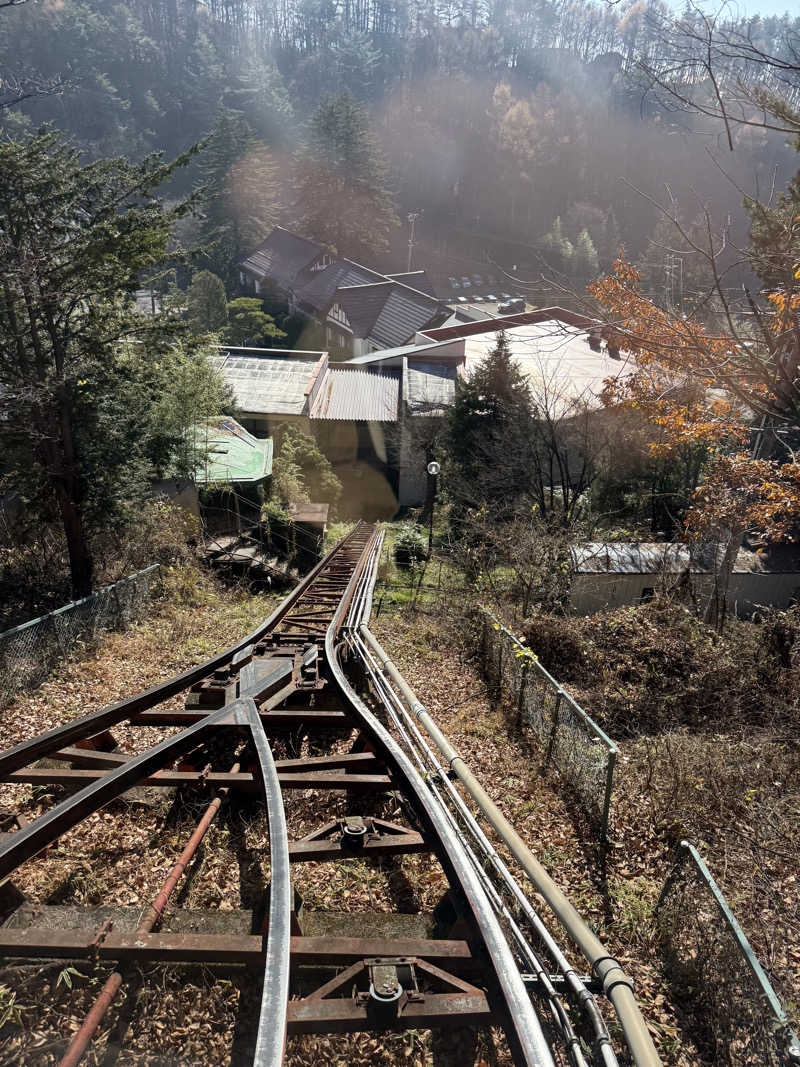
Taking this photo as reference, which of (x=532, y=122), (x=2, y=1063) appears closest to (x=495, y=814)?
(x=2, y=1063)

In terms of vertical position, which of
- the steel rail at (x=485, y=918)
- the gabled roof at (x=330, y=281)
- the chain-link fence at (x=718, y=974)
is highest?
the gabled roof at (x=330, y=281)

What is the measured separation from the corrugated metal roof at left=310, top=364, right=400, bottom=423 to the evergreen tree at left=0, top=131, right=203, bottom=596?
53.1 feet

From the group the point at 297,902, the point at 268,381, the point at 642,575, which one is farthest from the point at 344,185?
the point at 297,902

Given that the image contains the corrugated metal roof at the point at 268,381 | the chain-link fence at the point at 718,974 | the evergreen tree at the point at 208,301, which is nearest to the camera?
the chain-link fence at the point at 718,974

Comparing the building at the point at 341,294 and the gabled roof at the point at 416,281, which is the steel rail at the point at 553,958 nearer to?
the building at the point at 341,294

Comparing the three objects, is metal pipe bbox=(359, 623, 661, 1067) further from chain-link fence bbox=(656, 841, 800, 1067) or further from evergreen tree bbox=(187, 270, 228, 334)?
evergreen tree bbox=(187, 270, 228, 334)

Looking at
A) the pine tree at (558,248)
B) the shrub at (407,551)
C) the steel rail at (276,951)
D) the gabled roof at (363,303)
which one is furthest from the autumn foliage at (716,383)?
the pine tree at (558,248)

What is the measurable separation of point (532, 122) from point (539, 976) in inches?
3864

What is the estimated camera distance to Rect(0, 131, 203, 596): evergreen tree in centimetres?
952

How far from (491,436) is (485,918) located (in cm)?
2041

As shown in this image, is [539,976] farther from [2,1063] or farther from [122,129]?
[122,129]

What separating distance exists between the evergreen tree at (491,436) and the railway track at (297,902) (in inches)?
586

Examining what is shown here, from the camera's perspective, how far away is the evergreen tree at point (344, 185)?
188 feet

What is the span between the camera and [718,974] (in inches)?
152
